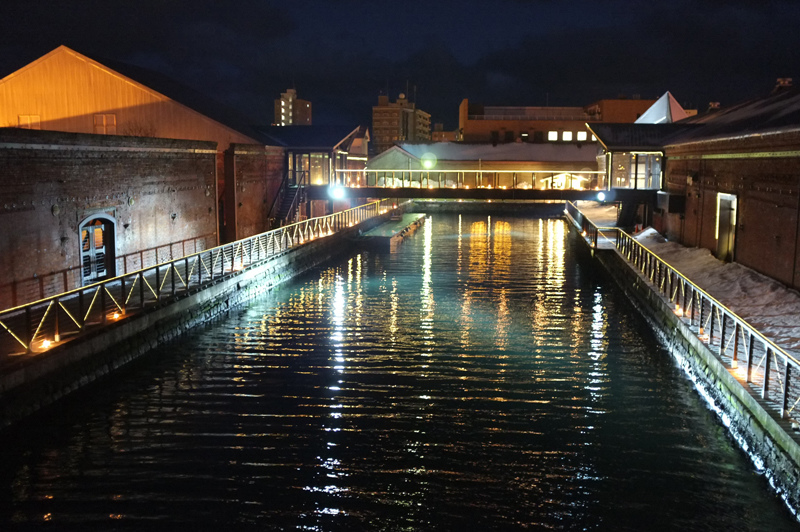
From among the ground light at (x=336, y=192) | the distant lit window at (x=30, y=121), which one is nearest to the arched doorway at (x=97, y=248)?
the distant lit window at (x=30, y=121)

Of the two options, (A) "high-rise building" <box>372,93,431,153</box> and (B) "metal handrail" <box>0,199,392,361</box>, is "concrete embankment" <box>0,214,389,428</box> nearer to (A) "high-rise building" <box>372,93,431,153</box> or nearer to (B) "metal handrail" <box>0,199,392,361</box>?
(B) "metal handrail" <box>0,199,392,361</box>

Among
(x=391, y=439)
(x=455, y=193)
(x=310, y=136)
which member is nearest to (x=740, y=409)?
(x=391, y=439)

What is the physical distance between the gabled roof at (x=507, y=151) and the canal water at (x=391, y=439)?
46899mm

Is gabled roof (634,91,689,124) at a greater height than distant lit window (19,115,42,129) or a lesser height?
greater

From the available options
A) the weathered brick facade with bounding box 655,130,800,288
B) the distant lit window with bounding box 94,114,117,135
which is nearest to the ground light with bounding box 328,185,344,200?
the distant lit window with bounding box 94,114,117,135

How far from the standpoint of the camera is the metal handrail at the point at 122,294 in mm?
13939

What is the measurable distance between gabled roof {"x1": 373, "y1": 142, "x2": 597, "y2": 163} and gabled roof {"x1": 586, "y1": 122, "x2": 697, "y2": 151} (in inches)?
1143

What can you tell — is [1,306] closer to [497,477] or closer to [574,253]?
[497,477]

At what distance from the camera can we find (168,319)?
18906mm

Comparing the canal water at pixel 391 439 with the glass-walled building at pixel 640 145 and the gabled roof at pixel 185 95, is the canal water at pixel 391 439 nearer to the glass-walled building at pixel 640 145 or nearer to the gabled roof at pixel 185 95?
the glass-walled building at pixel 640 145

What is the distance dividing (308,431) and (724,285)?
1271 centimetres

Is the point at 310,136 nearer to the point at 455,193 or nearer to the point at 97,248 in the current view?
the point at 455,193

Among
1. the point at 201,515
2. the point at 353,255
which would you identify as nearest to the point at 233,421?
the point at 201,515

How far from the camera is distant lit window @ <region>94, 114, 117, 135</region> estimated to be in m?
34.0
